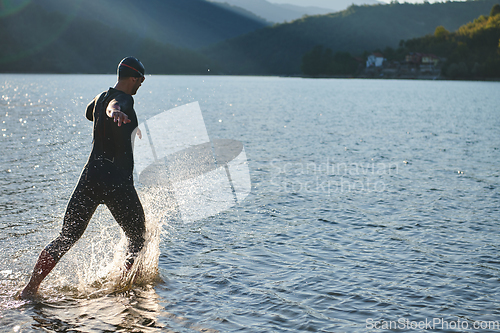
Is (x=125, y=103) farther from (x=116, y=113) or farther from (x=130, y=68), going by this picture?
(x=130, y=68)

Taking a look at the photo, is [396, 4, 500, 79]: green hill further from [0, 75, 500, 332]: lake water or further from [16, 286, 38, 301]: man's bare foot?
[16, 286, 38, 301]: man's bare foot

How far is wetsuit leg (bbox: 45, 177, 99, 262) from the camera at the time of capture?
5.91 meters

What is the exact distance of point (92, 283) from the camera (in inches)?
282

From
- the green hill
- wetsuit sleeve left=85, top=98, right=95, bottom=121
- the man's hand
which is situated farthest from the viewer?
the green hill

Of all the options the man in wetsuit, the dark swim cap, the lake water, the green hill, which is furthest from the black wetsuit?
the green hill

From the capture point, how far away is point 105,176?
19.2ft

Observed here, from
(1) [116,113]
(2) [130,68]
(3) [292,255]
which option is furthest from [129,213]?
(3) [292,255]

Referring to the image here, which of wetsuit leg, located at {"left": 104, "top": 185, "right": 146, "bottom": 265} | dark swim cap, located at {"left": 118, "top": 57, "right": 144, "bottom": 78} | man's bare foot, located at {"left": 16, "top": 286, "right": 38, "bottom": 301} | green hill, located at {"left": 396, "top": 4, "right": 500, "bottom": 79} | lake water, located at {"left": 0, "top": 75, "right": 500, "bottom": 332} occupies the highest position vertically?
green hill, located at {"left": 396, "top": 4, "right": 500, "bottom": 79}

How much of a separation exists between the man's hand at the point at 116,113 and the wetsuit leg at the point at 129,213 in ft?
3.32

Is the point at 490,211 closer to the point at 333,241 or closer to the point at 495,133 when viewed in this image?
the point at 333,241

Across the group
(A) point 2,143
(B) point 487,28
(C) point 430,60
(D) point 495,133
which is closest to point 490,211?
(A) point 2,143

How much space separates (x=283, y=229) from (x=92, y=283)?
15.4ft

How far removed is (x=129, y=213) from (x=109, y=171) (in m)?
0.62

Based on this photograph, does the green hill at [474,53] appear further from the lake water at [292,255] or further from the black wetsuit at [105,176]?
the black wetsuit at [105,176]
